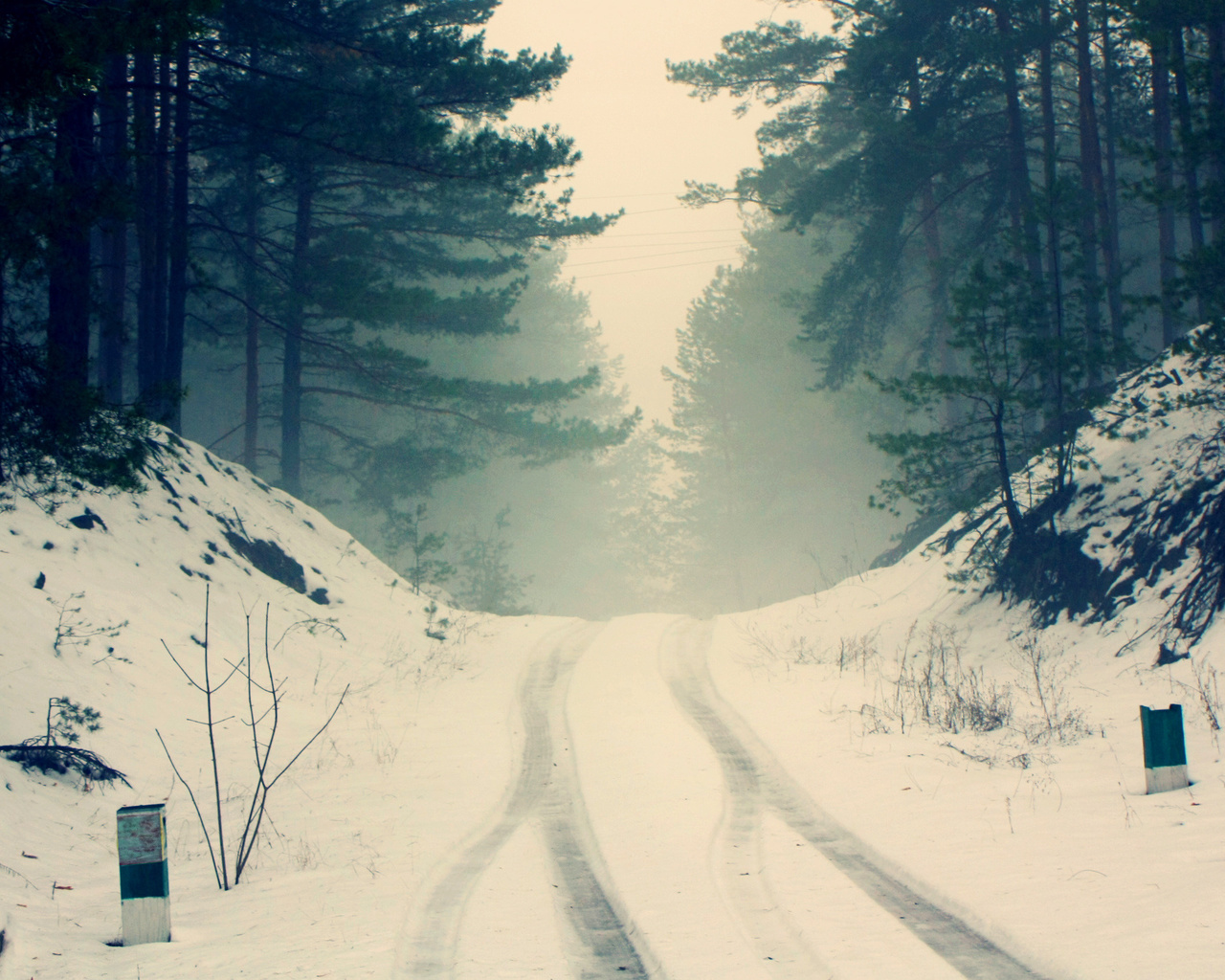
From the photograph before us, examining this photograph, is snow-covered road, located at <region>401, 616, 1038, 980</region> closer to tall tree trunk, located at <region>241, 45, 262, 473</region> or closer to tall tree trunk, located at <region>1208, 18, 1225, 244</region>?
tall tree trunk, located at <region>1208, 18, 1225, 244</region>

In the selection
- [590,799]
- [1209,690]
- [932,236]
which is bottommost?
[590,799]

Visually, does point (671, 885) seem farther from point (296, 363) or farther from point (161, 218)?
point (296, 363)

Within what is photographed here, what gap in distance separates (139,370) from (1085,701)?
15.5 m

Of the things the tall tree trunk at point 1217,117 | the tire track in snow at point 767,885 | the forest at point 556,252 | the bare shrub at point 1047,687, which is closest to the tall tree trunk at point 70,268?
the forest at point 556,252

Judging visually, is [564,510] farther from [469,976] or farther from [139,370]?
[469,976]

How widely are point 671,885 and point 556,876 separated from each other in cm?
76

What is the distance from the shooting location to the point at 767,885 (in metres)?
5.30

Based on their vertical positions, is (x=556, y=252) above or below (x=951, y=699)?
above

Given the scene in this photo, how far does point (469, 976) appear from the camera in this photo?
14.0 ft

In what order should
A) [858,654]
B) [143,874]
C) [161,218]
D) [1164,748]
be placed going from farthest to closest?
[161,218] → [858,654] → [1164,748] → [143,874]

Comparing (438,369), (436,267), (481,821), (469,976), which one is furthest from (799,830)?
(438,369)

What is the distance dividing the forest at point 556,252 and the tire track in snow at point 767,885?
5.70m

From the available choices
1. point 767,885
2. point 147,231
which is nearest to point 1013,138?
point 147,231

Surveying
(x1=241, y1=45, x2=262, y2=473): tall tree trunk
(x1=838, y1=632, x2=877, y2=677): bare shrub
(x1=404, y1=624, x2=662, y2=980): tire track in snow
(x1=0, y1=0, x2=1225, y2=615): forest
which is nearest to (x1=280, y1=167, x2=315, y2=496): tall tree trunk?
(x1=0, y1=0, x2=1225, y2=615): forest
